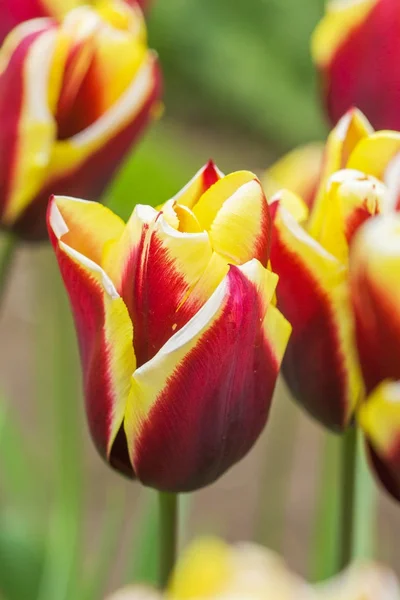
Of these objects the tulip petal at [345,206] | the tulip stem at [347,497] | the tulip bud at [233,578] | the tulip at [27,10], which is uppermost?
the tulip at [27,10]

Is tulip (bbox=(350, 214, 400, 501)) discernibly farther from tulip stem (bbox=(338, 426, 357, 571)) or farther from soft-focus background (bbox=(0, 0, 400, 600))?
soft-focus background (bbox=(0, 0, 400, 600))

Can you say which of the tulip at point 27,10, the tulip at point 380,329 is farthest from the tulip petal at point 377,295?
the tulip at point 27,10

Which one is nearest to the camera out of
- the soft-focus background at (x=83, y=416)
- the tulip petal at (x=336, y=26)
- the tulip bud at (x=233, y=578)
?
the tulip bud at (x=233, y=578)

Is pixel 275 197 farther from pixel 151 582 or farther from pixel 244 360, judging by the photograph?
pixel 151 582

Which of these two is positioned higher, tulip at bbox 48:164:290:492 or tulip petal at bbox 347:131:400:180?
tulip petal at bbox 347:131:400:180

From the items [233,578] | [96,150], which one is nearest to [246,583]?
[233,578]

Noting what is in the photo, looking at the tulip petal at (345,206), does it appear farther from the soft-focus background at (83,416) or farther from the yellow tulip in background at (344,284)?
the soft-focus background at (83,416)

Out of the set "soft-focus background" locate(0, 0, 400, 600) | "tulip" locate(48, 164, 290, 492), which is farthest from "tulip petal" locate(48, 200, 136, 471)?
"soft-focus background" locate(0, 0, 400, 600)
